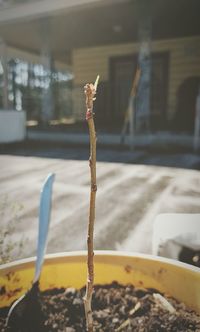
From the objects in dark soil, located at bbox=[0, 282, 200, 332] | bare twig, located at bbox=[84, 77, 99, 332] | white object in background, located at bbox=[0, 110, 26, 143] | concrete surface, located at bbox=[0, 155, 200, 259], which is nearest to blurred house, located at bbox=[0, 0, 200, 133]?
white object in background, located at bbox=[0, 110, 26, 143]

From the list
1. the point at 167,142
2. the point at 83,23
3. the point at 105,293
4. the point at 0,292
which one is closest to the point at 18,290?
the point at 0,292

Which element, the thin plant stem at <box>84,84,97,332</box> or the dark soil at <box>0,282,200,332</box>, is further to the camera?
the dark soil at <box>0,282,200,332</box>

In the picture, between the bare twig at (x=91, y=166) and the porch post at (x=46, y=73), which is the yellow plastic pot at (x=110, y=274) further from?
the porch post at (x=46, y=73)

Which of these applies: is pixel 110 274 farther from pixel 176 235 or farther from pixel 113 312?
pixel 176 235

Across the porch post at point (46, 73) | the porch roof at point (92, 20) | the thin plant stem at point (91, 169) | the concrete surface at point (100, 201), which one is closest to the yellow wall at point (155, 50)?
the porch roof at point (92, 20)

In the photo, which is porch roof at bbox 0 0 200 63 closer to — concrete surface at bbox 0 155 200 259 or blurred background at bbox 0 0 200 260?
blurred background at bbox 0 0 200 260

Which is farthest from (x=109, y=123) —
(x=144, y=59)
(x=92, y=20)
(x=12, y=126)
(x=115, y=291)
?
(x=115, y=291)
